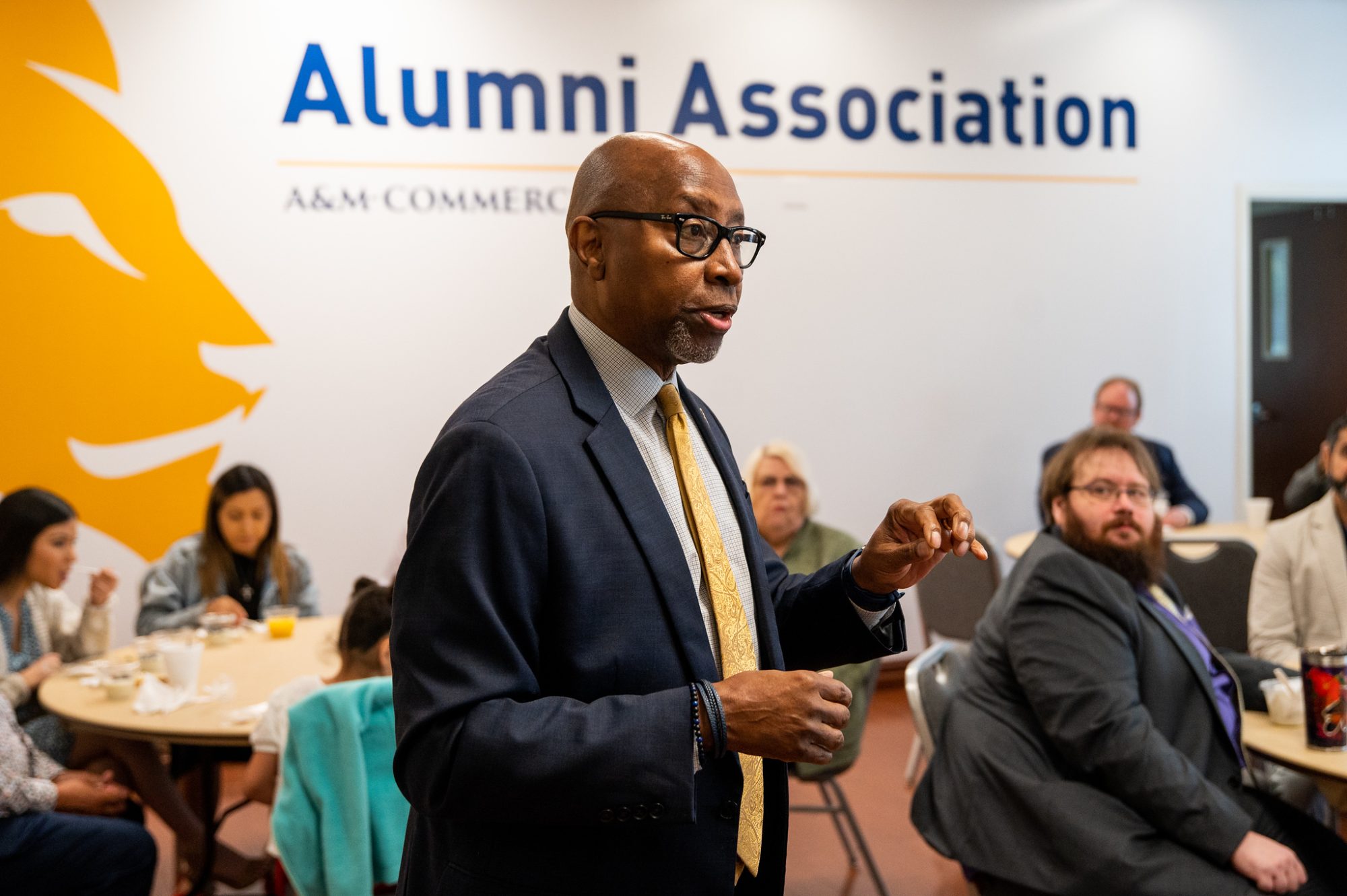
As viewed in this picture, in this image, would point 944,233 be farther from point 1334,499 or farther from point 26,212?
point 26,212

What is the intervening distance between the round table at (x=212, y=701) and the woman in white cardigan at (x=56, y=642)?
63 millimetres

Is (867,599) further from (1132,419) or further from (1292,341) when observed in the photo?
(1292,341)

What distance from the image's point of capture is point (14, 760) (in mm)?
2738

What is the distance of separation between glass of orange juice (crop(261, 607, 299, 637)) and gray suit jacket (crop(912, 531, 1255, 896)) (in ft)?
7.20

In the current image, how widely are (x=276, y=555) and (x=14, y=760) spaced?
5.54 ft

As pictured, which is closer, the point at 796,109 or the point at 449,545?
the point at 449,545

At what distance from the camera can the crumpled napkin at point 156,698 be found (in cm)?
298

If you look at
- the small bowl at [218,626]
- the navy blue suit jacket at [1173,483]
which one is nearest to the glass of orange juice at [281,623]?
the small bowl at [218,626]

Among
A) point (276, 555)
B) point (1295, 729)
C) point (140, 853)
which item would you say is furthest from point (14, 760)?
point (1295, 729)

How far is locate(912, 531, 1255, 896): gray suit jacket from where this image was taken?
2328 millimetres

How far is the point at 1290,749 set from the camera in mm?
2461

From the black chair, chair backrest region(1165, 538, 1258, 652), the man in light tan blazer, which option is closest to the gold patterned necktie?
the black chair

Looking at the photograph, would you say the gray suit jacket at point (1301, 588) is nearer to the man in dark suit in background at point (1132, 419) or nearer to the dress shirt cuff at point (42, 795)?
the man in dark suit in background at point (1132, 419)

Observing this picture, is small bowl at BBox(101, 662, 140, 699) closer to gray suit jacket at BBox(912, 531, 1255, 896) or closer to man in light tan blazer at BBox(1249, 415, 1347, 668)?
gray suit jacket at BBox(912, 531, 1255, 896)
